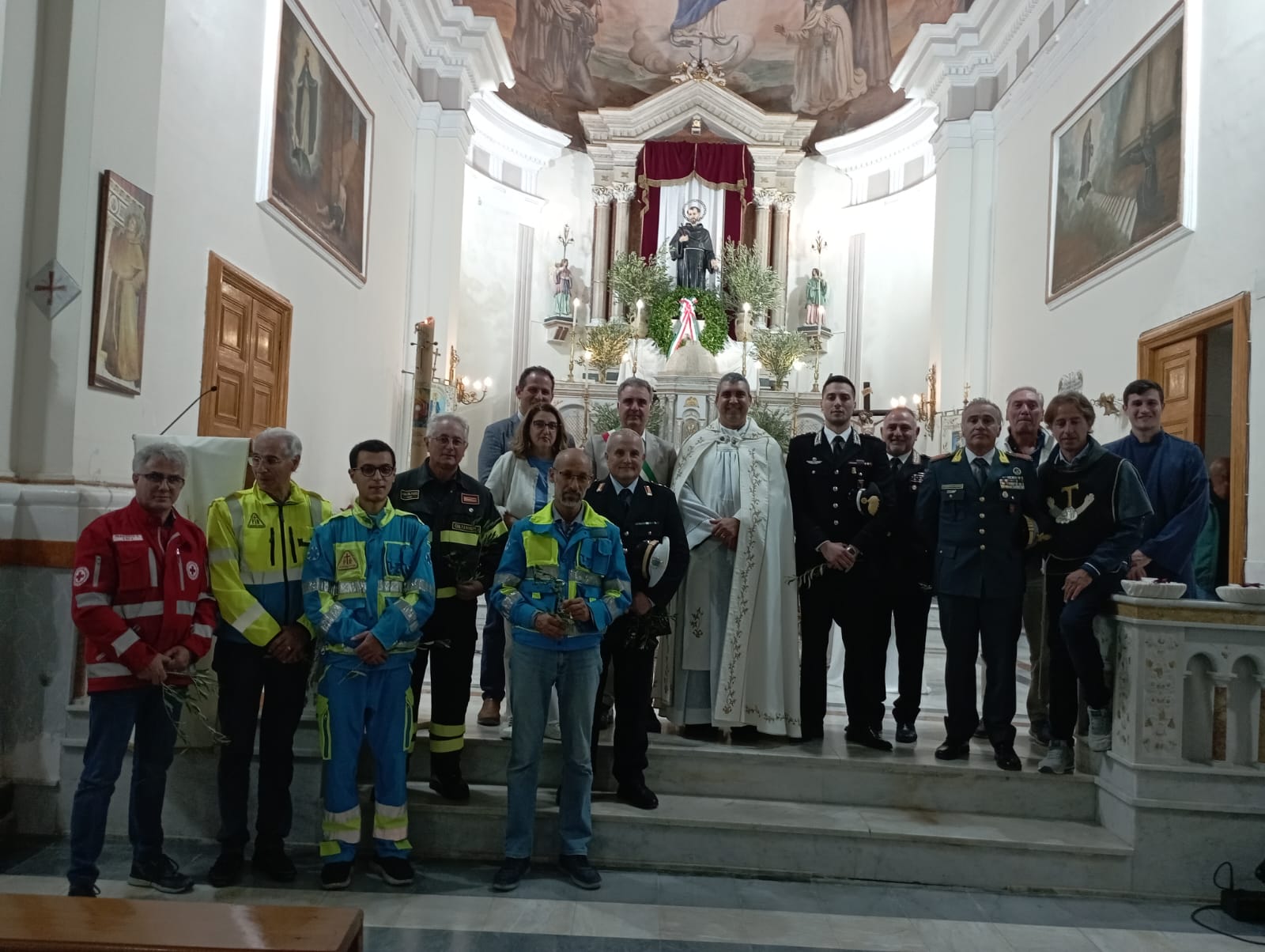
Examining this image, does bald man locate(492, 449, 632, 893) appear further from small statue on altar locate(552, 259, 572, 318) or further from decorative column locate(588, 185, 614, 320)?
decorative column locate(588, 185, 614, 320)

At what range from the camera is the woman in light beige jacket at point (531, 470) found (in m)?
4.69

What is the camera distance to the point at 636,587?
4332mm

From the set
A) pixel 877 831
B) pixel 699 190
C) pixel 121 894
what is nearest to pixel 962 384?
pixel 699 190

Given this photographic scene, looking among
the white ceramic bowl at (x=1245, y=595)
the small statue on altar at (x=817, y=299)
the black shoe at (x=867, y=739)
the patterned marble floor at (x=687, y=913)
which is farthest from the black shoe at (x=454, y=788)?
the small statue on altar at (x=817, y=299)

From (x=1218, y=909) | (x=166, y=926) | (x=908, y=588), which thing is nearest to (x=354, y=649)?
(x=166, y=926)

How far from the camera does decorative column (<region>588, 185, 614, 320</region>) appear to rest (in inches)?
692

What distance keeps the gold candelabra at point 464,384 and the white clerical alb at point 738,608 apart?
851 centimetres

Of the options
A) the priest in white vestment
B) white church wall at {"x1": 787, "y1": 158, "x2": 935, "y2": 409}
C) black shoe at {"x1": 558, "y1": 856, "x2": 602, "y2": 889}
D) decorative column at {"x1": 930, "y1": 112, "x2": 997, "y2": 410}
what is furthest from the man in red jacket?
white church wall at {"x1": 787, "y1": 158, "x2": 935, "y2": 409}

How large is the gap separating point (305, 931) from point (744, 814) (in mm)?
2703

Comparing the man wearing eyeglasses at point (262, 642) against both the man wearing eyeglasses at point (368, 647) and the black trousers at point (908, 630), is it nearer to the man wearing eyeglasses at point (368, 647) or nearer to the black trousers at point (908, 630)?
the man wearing eyeglasses at point (368, 647)

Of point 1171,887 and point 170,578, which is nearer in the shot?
point 170,578

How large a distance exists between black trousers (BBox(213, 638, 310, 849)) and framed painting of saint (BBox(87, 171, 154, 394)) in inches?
70.9

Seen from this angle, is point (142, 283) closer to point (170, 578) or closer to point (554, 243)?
point (170, 578)

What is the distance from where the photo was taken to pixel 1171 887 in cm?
412
